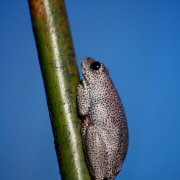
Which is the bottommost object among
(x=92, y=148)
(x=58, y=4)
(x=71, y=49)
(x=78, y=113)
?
(x=92, y=148)

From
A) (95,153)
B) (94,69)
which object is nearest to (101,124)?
(95,153)

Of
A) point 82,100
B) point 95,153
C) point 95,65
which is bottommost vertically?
point 95,153

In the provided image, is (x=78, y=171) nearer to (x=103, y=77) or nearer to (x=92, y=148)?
(x=92, y=148)

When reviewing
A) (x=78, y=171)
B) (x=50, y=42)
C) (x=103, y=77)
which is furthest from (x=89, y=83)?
(x=78, y=171)

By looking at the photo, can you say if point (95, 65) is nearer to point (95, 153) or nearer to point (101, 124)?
point (101, 124)

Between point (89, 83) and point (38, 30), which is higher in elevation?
point (38, 30)

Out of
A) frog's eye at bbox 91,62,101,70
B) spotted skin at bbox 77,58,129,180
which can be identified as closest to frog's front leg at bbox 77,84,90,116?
spotted skin at bbox 77,58,129,180

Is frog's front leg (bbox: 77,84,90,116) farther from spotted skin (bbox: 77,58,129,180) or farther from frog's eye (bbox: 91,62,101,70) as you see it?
frog's eye (bbox: 91,62,101,70)
